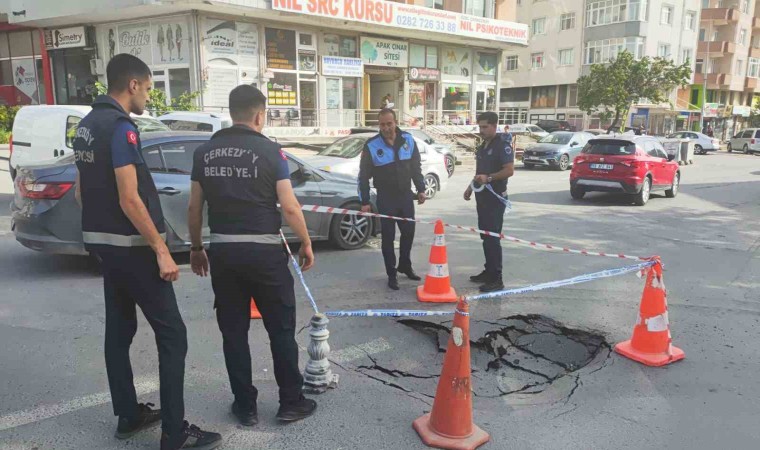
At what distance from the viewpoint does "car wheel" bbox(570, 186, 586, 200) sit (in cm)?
1337

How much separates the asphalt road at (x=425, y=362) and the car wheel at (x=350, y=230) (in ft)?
0.99

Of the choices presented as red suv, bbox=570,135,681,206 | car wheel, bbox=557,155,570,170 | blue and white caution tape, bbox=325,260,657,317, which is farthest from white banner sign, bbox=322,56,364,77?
blue and white caution tape, bbox=325,260,657,317

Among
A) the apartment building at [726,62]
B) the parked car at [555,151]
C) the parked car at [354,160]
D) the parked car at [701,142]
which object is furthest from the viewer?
the apartment building at [726,62]

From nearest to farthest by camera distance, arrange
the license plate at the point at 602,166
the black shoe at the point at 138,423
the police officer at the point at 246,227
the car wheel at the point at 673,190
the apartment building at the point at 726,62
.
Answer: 1. the police officer at the point at 246,227
2. the black shoe at the point at 138,423
3. the license plate at the point at 602,166
4. the car wheel at the point at 673,190
5. the apartment building at the point at 726,62

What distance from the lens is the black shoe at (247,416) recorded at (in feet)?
10.6

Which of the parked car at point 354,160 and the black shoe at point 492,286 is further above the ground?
the parked car at point 354,160

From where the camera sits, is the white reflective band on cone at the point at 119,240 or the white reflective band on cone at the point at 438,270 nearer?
the white reflective band on cone at the point at 119,240

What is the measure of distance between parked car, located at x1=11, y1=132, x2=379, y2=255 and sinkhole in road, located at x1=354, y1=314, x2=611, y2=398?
9.35ft

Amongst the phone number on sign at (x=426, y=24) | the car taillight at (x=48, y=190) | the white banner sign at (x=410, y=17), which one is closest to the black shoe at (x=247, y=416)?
the car taillight at (x=48, y=190)

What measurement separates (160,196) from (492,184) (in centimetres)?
357

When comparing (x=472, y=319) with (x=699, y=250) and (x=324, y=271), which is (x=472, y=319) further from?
(x=699, y=250)

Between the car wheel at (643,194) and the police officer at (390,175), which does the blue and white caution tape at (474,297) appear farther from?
the car wheel at (643,194)

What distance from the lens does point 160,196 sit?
6090 mm

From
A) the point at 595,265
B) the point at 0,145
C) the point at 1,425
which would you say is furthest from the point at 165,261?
the point at 0,145
